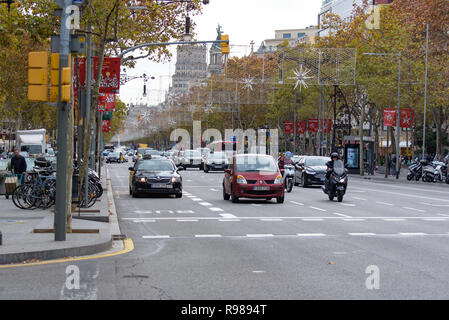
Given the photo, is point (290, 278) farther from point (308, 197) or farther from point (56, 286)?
point (308, 197)

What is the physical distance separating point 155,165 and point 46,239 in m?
15.8

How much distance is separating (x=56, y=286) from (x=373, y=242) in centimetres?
652

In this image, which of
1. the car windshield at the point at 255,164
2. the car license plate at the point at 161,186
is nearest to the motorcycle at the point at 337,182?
the car windshield at the point at 255,164

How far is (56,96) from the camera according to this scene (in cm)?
1202

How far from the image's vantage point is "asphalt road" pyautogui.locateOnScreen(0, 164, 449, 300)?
27.3 ft

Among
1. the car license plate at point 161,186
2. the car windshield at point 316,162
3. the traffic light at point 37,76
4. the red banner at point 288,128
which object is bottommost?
the car license plate at point 161,186

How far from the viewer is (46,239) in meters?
12.6

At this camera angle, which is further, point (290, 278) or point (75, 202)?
point (75, 202)

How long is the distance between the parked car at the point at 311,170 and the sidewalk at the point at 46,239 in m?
19.0

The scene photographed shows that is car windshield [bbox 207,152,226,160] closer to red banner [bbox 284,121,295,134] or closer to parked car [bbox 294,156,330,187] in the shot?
parked car [bbox 294,156,330,187]

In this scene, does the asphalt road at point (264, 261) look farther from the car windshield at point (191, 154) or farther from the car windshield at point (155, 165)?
the car windshield at point (191, 154)

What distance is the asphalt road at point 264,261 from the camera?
8.32 metres

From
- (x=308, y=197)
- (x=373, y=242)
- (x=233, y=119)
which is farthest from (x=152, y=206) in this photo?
(x=233, y=119)

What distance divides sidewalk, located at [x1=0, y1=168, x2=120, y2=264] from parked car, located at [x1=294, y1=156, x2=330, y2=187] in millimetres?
18952
